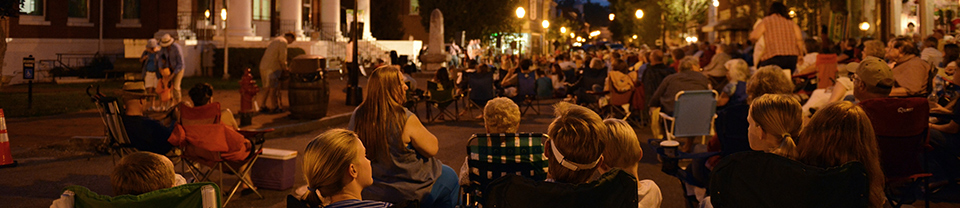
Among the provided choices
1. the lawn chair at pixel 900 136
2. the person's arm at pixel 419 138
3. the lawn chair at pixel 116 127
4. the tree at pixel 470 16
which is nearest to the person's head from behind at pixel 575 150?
the person's arm at pixel 419 138

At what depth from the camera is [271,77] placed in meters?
16.2

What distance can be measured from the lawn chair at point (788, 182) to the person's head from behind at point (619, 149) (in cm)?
39

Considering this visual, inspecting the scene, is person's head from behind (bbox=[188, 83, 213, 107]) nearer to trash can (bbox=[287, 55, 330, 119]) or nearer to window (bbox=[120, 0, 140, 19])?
trash can (bbox=[287, 55, 330, 119])

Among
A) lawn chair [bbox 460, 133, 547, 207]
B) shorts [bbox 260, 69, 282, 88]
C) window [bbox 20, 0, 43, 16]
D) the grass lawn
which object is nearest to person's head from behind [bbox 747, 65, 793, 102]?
lawn chair [bbox 460, 133, 547, 207]

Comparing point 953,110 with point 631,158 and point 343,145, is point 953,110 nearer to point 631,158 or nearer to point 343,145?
point 631,158

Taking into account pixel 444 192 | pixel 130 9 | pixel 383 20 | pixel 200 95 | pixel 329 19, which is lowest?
pixel 444 192

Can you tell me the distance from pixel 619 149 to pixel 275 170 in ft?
15.9

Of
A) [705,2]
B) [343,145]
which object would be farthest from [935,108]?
[705,2]

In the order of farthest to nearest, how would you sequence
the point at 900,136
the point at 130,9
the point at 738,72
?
the point at 130,9 → the point at 738,72 → the point at 900,136

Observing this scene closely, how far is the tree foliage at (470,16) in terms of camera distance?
163 ft

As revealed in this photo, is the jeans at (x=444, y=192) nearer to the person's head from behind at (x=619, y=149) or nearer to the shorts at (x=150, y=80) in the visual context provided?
the person's head from behind at (x=619, y=149)

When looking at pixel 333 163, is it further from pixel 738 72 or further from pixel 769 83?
pixel 738 72

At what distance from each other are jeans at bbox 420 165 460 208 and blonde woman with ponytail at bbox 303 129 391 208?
1.82 m

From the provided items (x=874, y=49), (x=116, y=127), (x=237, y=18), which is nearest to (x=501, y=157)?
(x=116, y=127)
